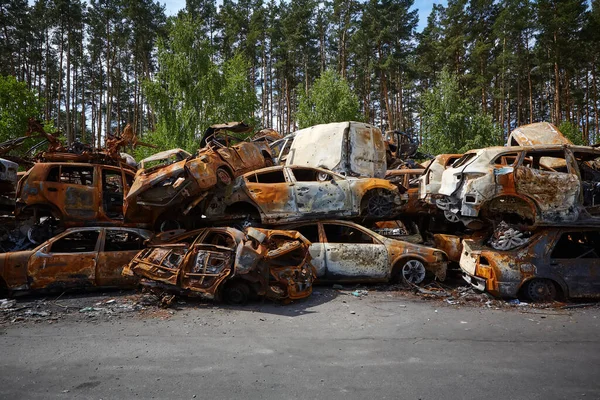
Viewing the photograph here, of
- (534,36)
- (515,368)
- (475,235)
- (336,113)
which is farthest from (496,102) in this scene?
(515,368)

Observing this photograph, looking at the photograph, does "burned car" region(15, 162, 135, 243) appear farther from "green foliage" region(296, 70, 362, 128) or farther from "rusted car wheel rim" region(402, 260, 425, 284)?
"green foliage" region(296, 70, 362, 128)

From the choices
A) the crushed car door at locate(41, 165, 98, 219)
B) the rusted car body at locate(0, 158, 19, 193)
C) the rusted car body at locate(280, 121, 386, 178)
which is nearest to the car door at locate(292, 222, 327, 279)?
the rusted car body at locate(280, 121, 386, 178)

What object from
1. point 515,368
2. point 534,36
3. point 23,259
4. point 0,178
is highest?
point 534,36

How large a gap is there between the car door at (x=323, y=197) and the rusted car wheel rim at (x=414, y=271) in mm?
1573

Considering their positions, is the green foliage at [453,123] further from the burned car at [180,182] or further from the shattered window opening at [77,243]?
the shattered window opening at [77,243]

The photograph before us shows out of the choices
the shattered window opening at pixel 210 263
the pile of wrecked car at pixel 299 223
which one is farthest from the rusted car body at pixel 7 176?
the shattered window opening at pixel 210 263

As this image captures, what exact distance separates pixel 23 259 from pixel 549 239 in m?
8.55

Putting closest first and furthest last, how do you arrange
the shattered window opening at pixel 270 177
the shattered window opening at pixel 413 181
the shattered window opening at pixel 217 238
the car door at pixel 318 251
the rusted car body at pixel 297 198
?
1. the shattered window opening at pixel 217 238
2. the car door at pixel 318 251
3. the rusted car body at pixel 297 198
4. the shattered window opening at pixel 270 177
5. the shattered window opening at pixel 413 181

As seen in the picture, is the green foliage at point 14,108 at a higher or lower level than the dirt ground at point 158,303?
higher

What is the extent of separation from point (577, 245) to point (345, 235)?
416 centimetres

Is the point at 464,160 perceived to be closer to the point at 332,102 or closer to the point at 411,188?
the point at 411,188

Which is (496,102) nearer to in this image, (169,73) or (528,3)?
(528,3)

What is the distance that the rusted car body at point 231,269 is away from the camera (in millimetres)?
5719

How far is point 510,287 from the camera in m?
5.95
